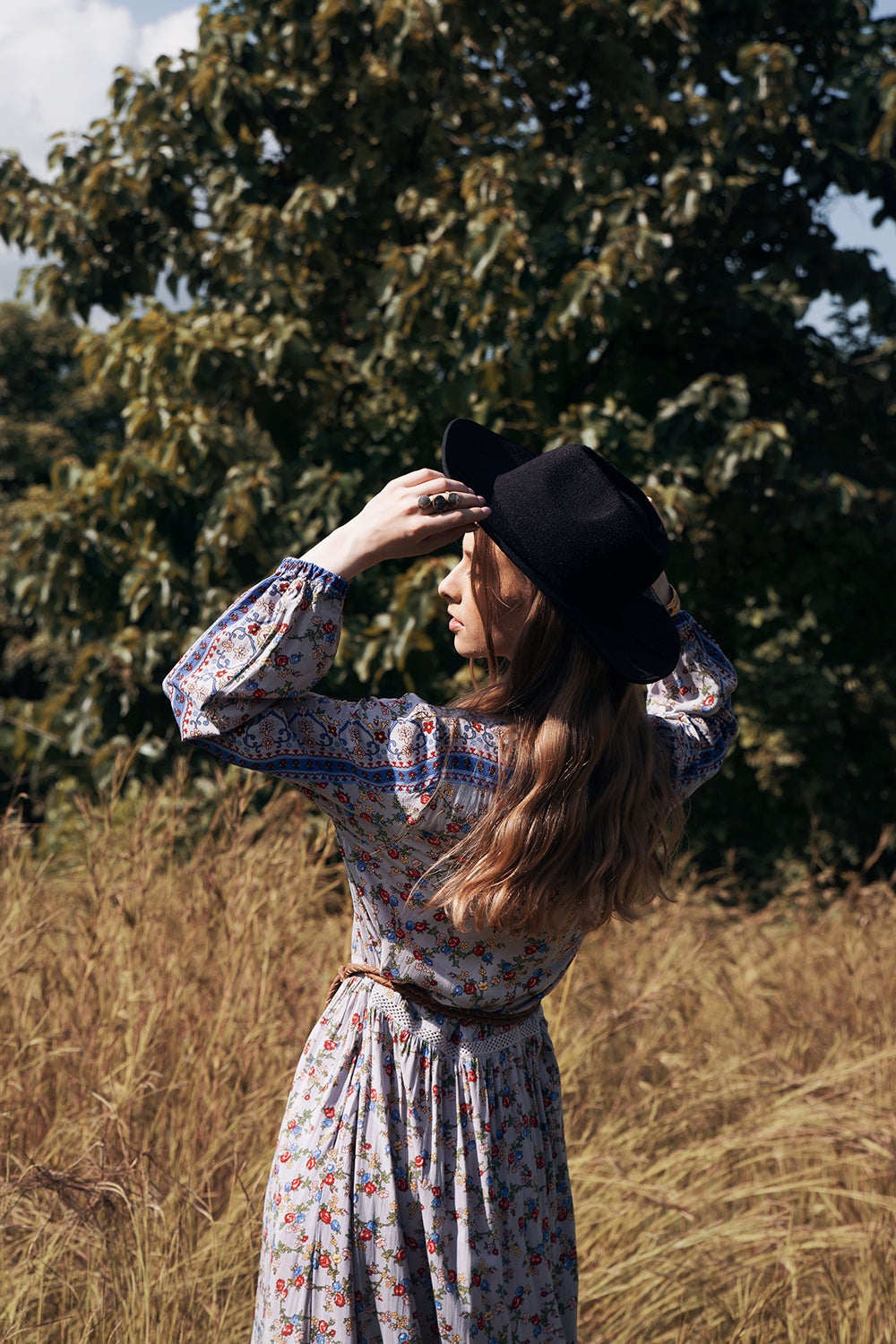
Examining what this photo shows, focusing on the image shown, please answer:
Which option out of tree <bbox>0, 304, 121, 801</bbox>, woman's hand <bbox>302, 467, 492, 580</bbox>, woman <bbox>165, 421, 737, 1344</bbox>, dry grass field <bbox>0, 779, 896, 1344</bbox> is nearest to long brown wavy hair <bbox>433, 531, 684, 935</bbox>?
woman <bbox>165, 421, 737, 1344</bbox>

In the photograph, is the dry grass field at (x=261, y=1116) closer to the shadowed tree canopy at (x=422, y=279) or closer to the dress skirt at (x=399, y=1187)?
the dress skirt at (x=399, y=1187)

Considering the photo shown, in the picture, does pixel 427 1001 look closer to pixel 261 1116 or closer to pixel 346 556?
pixel 346 556

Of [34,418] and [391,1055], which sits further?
[34,418]

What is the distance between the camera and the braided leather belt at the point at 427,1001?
51.2 inches

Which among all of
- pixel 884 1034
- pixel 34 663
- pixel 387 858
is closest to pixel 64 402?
pixel 34 663

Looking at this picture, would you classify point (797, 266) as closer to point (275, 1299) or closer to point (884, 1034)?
point (884, 1034)

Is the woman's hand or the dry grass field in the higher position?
the woman's hand

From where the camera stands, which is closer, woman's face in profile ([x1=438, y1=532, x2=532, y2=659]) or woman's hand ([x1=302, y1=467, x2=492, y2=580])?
woman's hand ([x1=302, y1=467, x2=492, y2=580])

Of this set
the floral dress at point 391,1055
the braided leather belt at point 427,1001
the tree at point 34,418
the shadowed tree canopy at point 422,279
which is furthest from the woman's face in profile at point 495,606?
the tree at point 34,418

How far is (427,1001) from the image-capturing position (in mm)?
1302

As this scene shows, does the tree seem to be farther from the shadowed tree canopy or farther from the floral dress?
the floral dress

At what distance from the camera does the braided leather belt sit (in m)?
1.30

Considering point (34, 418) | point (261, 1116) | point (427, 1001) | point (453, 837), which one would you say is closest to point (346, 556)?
point (453, 837)

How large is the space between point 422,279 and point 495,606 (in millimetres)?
3294
